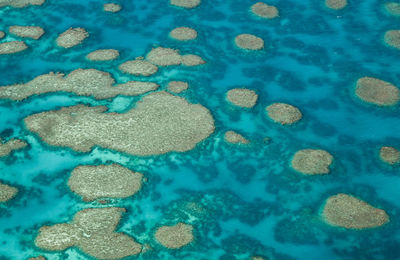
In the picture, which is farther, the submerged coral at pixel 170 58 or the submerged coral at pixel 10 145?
A: the submerged coral at pixel 170 58

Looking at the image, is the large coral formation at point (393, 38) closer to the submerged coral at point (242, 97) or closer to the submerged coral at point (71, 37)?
the submerged coral at point (242, 97)

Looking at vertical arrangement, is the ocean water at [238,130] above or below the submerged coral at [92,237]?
above

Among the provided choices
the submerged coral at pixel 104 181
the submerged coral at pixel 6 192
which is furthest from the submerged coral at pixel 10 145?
the submerged coral at pixel 104 181

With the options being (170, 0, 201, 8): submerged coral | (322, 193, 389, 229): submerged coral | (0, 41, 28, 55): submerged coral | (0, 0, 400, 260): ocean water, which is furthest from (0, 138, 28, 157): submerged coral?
(170, 0, 201, 8): submerged coral

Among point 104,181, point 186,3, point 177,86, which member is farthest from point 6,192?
point 186,3

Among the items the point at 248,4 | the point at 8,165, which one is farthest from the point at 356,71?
the point at 8,165

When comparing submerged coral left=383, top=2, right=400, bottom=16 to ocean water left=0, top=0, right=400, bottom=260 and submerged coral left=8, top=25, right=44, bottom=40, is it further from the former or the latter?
submerged coral left=8, top=25, right=44, bottom=40

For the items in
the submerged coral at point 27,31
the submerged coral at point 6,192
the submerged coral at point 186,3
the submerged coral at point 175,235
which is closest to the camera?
the submerged coral at point 175,235

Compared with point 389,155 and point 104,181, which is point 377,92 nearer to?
point 389,155

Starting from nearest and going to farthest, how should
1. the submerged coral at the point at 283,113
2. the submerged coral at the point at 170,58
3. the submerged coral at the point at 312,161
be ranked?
the submerged coral at the point at 312,161 < the submerged coral at the point at 283,113 < the submerged coral at the point at 170,58
